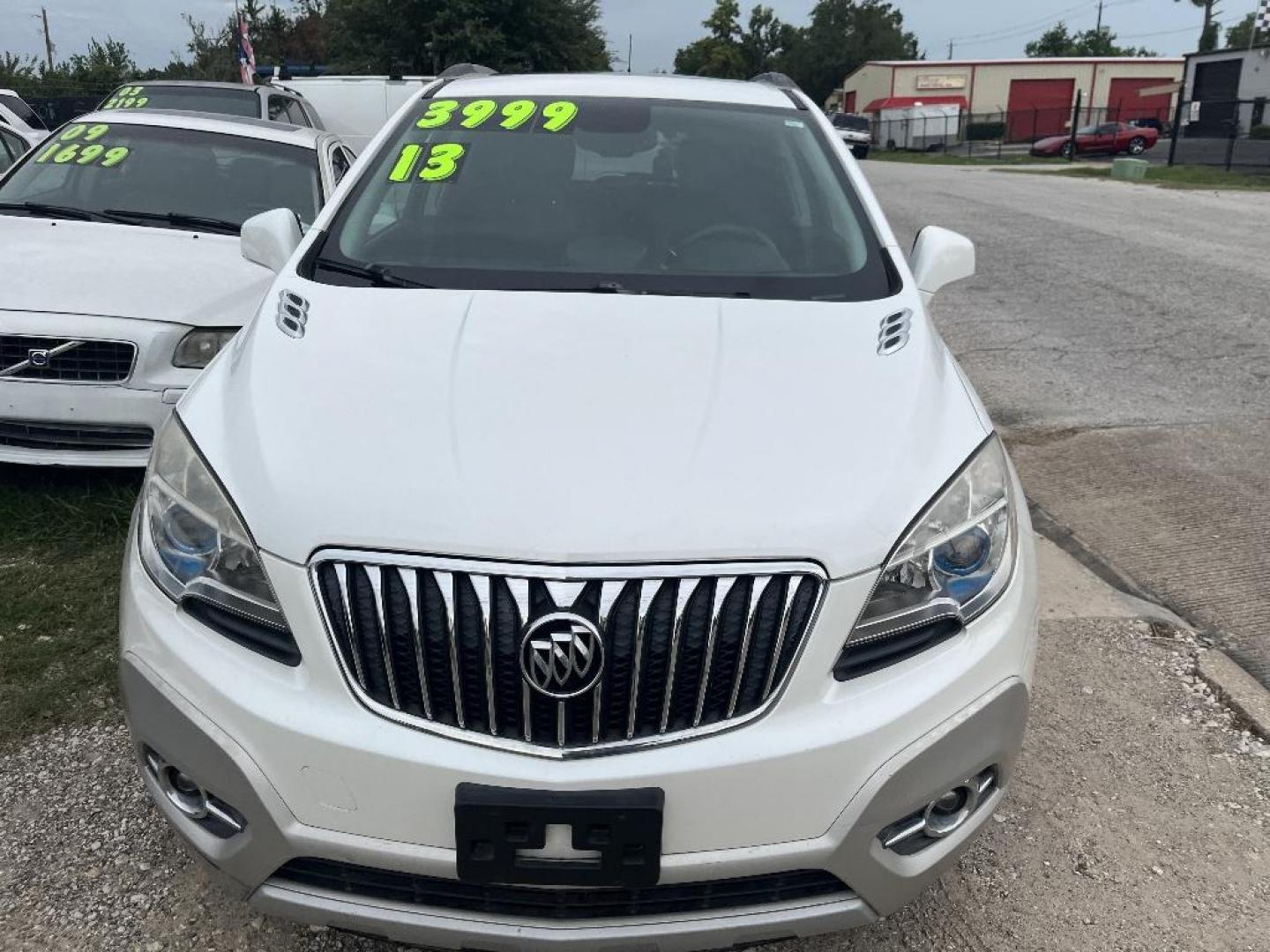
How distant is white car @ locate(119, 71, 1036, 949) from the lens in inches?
73.0

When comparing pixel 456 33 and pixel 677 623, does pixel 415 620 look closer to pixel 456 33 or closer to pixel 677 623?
pixel 677 623

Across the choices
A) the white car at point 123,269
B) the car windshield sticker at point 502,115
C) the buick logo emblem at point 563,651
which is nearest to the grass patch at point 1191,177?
the white car at point 123,269

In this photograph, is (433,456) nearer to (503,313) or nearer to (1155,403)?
(503,313)

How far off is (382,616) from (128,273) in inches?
135

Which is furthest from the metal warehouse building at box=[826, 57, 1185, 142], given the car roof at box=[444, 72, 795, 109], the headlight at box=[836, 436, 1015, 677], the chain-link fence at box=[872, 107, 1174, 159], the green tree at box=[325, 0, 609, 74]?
the headlight at box=[836, 436, 1015, 677]

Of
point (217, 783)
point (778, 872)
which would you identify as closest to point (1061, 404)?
point (778, 872)

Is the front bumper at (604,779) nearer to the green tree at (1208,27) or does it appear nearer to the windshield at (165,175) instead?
the windshield at (165,175)

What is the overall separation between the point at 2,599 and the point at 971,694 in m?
3.29

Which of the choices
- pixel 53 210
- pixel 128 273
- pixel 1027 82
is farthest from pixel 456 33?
pixel 1027 82

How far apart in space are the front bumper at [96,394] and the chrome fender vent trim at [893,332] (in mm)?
2847

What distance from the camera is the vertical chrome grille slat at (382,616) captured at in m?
1.88

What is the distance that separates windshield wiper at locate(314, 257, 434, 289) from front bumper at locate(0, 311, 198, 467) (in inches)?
64.8

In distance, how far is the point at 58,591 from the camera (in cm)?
387

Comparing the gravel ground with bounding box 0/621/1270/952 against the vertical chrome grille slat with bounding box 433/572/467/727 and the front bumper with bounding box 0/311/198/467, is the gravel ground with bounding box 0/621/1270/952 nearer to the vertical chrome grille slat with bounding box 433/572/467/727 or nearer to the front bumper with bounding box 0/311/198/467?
the vertical chrome grille slat with bounding box 433/572/467/727
